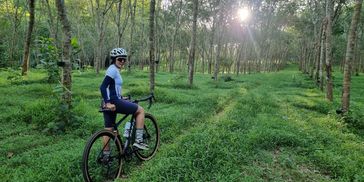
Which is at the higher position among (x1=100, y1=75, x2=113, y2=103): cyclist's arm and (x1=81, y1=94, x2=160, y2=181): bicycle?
(x1=100, y1=75, x2=113, y2=103): cyclist's arm

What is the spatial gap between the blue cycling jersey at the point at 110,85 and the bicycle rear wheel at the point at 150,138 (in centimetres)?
140

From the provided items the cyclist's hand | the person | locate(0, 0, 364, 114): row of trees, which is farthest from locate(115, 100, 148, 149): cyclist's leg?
locate(0, 0, 364, 114): row of trees

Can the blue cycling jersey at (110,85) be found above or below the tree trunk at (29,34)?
below

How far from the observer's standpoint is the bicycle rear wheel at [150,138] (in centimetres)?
774

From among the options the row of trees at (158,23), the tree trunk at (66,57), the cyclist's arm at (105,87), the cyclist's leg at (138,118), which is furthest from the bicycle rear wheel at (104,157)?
the row of trees at (158,23)

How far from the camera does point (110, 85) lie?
6.51 m

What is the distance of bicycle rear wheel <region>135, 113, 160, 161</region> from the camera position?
7.74 m

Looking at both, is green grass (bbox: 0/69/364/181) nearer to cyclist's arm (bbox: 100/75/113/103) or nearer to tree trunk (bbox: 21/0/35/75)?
cyclist's arm (bbox: 100/75/113/103)

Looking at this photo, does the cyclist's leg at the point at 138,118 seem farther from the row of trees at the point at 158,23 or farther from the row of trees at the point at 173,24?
the row of trees at the point at 158,23

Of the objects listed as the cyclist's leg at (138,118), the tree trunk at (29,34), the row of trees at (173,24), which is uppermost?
the row of trees at (173,24)

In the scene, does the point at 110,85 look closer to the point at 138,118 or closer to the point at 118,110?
the point at 118,110

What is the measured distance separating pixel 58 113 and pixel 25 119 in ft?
5.58

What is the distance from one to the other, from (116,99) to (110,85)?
0.33 meters

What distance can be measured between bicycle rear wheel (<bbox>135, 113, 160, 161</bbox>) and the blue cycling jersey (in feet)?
4.59
